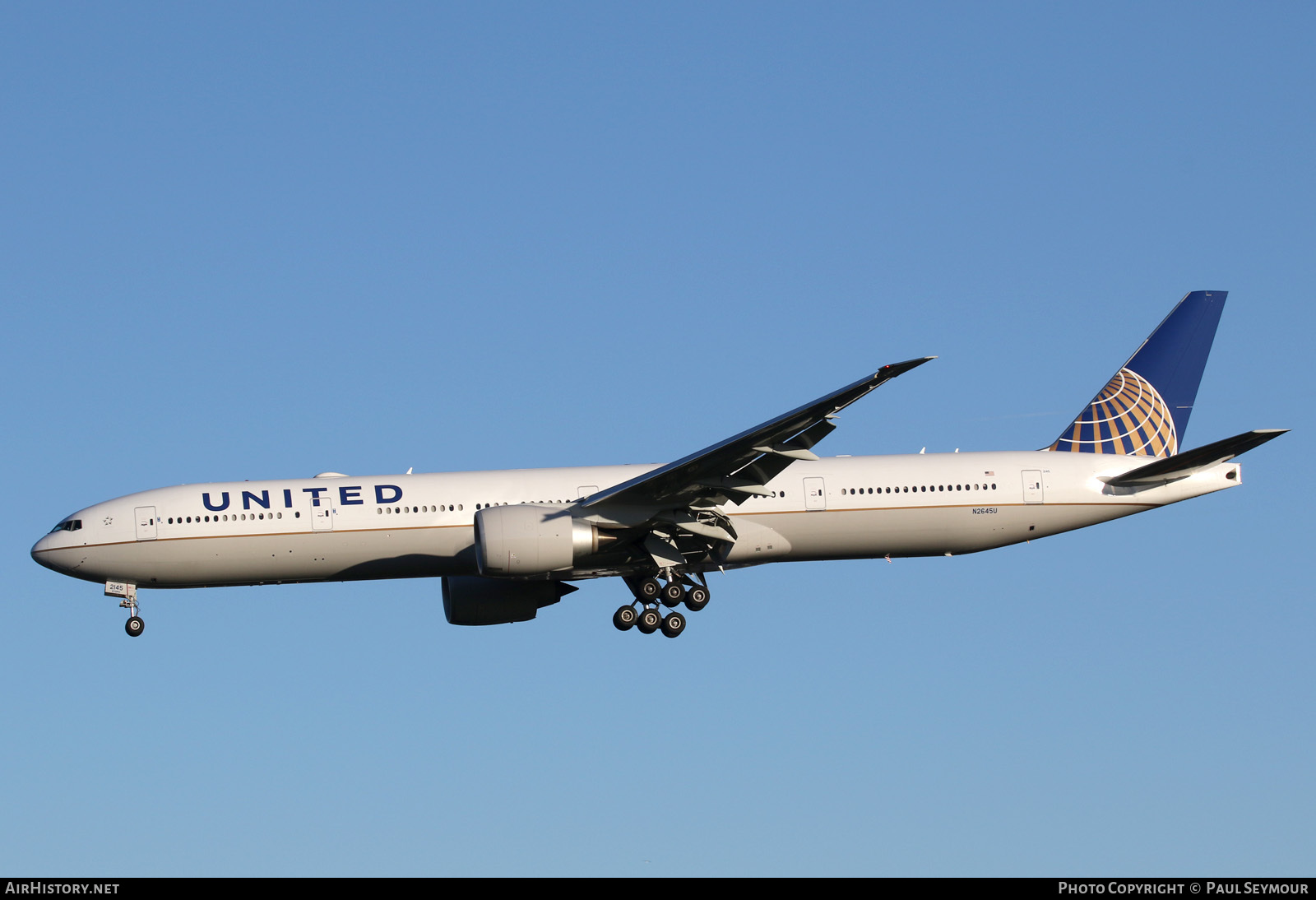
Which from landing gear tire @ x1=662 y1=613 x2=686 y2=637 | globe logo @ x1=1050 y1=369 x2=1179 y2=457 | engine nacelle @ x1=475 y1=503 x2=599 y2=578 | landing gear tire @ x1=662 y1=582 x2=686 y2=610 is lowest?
landing gear tire @ x1=662 y1=613 x2=686 y2=637

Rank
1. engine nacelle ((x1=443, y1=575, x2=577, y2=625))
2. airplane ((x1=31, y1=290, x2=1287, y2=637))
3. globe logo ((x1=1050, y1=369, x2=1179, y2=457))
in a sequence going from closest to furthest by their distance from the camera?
airplane ((x1=31, y1=290, x2=1287, y2=637))
engine nacelle ((x1=443, y1=575, x2=577, y2=625))
globe logo ((x1=1050, y1=369, x2=1179, y2=457))

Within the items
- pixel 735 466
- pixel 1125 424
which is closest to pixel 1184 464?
pixel 1125 424

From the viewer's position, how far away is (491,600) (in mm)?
34125

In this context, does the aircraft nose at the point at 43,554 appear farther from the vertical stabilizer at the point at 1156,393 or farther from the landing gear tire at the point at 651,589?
the vertical stabilizer at the point at 1156,393

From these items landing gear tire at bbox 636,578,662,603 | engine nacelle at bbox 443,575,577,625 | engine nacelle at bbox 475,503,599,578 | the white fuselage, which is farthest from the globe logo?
engine nacelle at bbox 443,575,577,625

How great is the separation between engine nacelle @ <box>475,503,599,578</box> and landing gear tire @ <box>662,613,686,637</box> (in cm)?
306

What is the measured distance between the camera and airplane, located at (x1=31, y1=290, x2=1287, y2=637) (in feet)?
102

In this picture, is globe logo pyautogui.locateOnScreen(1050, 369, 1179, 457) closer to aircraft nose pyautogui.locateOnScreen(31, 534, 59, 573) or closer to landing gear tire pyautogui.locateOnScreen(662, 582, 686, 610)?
landing gear tire pyautogui.locateOnScreen(662, 582, 686, 610)

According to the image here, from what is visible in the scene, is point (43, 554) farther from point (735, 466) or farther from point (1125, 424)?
point (1125, 424)

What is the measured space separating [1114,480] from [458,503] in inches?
584

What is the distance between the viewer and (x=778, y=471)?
29656 mm
